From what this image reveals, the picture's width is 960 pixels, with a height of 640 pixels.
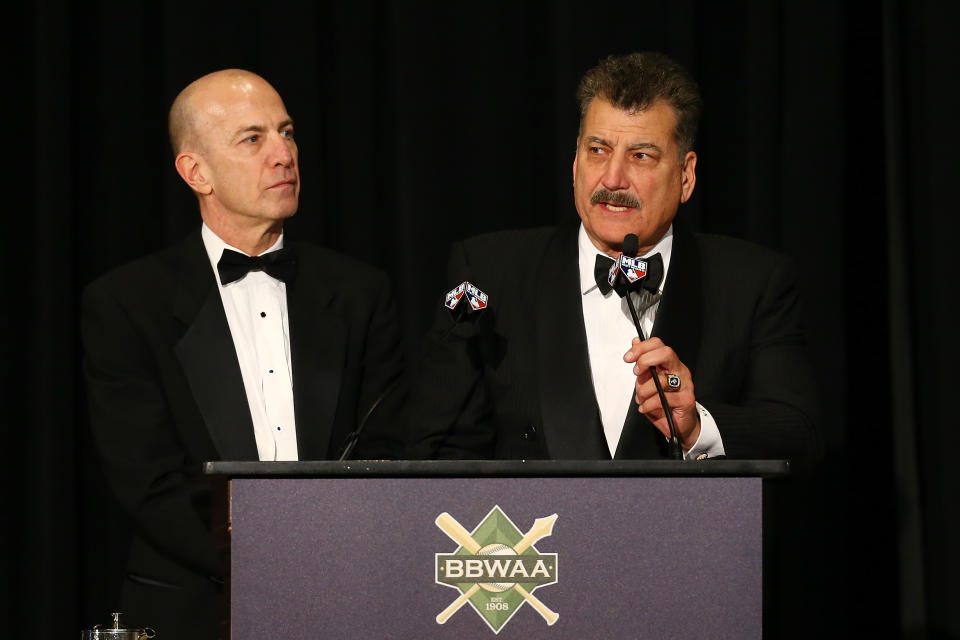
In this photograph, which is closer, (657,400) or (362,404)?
(657,400)

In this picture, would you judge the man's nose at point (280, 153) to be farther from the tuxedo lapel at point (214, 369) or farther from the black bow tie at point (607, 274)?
the black bow tie at point (607, 274)

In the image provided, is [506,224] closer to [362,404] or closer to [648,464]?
[362,404]

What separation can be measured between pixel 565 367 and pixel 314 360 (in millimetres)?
598

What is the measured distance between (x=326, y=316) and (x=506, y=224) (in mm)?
995

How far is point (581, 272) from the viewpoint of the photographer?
2764 mm

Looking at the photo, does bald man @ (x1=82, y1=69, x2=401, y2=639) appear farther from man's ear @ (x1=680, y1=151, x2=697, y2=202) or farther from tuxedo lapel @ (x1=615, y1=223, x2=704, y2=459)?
man's ear @ (x1=680, y1=151, x2=697, y2=202)

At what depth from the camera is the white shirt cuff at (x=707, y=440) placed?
2314 mm

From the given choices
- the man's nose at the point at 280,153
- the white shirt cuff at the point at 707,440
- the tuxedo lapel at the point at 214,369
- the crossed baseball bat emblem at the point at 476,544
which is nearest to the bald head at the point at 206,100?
the man's nose at the point at 280,153

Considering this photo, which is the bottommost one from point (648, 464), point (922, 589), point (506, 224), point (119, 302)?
point (922, 589)

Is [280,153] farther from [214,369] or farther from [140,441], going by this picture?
[140,441]

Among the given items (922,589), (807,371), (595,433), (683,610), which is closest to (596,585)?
(683,610)

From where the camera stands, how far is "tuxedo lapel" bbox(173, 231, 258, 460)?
271cm

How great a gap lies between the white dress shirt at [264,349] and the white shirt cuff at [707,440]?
36.1 inches

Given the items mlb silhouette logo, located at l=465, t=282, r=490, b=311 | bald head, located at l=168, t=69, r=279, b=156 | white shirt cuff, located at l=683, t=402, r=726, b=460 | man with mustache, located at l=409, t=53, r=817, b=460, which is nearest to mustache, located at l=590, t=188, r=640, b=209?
man with mustache, located at l=409, t=53, r=817, b=460
